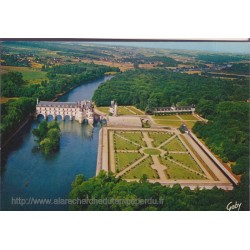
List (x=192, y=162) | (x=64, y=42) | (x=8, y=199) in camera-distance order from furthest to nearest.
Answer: (x=192, y=162) < (x=64, y=42) < (x=8, y=199)

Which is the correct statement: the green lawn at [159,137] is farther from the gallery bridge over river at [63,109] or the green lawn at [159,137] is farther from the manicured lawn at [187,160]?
the gallery bridge over river at [63,109]

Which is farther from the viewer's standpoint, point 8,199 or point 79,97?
point 79,97

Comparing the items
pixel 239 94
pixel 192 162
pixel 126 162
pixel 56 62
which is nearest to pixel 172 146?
pixel 192 162

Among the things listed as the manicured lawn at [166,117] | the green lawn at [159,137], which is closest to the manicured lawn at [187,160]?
the green lawn at [159,137]

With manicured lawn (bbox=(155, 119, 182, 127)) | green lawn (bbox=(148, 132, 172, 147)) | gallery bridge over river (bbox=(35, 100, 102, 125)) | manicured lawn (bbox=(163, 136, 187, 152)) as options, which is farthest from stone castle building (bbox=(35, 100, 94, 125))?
manicured lawn (bbox=(163, 136, 187, 152))

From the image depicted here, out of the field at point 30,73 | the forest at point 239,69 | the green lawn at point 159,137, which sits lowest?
the green lawn at point 159,137

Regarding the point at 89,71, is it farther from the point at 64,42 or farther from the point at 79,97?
the point at 64,42

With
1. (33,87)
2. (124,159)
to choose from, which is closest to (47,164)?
(124,159)
